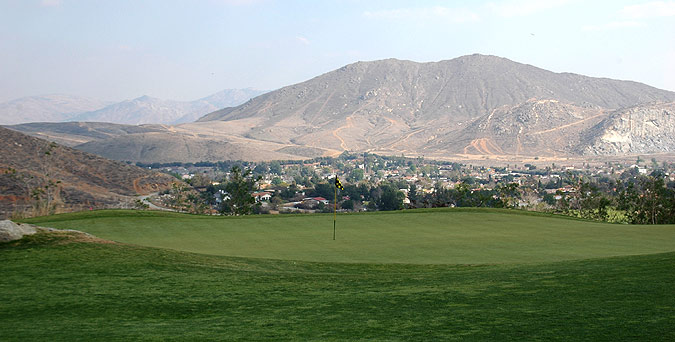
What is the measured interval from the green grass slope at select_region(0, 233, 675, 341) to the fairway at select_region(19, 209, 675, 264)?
2.95 metres

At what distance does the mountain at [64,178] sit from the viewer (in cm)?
4812

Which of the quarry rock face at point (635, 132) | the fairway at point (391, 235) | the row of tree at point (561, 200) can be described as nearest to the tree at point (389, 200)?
the row of tree at point (561, 200)

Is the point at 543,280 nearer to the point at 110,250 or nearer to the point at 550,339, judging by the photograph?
the point at 550,339

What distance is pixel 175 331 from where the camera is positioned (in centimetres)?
670

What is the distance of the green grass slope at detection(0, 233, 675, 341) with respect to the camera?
6391 mm

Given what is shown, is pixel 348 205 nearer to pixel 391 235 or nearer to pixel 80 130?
pixel 391 235

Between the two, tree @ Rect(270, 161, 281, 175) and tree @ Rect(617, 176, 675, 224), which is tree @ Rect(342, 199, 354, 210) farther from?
tree @ Rect(270, 161, 281, 175)

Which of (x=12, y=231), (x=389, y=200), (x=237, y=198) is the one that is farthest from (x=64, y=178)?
(x=12, y=231)

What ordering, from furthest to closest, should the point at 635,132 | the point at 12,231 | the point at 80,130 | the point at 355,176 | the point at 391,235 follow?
the point at 80,130 → the point at 635,132 → the point at 355,176 → the point at 391,235 → the point at 12,231

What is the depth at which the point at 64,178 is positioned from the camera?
60375 mm

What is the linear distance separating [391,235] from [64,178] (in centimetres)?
5293

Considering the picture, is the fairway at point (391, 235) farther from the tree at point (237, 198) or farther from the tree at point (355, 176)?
the tree at point (355, 176)

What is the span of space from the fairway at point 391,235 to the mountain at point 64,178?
27.2 meters

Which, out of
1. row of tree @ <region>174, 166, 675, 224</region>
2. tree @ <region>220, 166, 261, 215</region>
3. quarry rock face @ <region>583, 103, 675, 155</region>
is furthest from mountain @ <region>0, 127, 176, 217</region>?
quarry rock face @ <region>583, 103, 675, 155</region>
